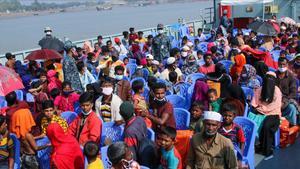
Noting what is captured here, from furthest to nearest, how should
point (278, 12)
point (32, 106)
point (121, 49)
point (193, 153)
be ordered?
point (278, 12) < point (121, 49) < point (32, 106) < point (193, 153)

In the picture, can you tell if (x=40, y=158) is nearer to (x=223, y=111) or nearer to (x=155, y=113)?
(x=155, y=113)

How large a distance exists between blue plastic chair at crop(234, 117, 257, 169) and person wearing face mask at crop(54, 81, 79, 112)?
236 cm

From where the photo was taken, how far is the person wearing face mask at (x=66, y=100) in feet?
18.7

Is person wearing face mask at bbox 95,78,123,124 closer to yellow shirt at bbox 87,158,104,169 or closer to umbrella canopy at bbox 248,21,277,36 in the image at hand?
yellow shirt at bbox 87,158,104,169

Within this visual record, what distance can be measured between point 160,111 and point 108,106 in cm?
72

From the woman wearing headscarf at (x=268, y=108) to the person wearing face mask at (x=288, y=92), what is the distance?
1.14 feet

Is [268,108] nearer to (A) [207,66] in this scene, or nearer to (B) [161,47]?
(A) [207,66]

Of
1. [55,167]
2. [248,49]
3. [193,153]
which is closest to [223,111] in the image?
[193,153]

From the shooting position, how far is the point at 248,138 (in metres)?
4.66

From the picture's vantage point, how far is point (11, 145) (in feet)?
14.6

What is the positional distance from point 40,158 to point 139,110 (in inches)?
51.3

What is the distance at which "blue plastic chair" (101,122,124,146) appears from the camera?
4778 mm

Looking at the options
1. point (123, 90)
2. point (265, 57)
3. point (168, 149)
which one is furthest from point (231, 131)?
point (265, 57)

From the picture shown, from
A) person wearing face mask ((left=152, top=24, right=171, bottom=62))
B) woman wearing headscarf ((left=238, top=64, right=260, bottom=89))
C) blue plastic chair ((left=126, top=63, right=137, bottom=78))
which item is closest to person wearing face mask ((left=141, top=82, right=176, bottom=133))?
woman wearing headscarf ((left=238, top=64, right=260, bottom=89))
